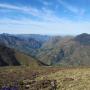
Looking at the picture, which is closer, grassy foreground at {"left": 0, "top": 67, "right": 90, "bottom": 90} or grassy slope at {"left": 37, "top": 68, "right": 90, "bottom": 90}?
grassy slope at {"left": 37, "top": 68, "right": 90, "bottom": 90}

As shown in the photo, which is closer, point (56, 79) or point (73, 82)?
point (73, 82)

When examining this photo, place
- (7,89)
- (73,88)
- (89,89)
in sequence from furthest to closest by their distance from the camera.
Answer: (73,88) → (89,89) → (7,89)

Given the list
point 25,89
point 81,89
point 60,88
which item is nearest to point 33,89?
point 25,89

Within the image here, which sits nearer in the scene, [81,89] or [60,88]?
[81,89]

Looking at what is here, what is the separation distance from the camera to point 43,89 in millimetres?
27141

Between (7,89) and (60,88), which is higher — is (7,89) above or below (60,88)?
above

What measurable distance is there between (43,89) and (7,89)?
1154cm

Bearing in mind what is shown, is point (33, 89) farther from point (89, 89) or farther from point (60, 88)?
point (89, 89)

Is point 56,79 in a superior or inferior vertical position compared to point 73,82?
inferior

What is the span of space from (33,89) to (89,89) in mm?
6249

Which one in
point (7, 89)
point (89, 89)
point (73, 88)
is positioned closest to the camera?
point (7, 89)

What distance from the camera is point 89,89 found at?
82.7 ft

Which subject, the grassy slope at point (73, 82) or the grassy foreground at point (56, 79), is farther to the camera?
the grassy foreground at point (56, 79)

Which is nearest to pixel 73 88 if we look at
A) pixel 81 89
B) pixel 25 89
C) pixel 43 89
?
pixel 81 89
